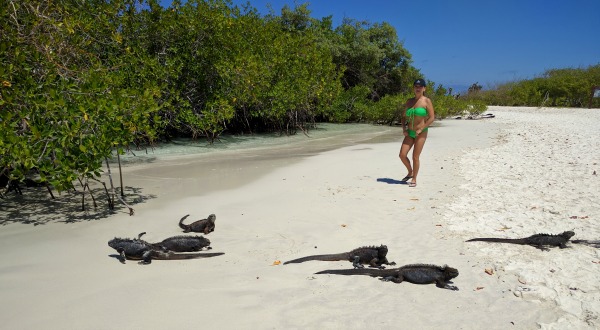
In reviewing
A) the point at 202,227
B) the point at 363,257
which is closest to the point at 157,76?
the point at 202,227

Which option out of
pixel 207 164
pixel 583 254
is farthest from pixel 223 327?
pixel 207 164

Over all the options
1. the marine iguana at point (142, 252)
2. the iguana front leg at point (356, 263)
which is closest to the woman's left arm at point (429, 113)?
the iguana front leg at point (356, 263)

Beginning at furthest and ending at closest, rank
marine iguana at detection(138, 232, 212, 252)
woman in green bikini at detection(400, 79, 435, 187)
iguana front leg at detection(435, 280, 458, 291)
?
woman in green bikini at detection(400, 79, 435, 187) < marine iguana at detection(138, 232, 212, 252) < iguana front leg at detection(435, 280, 458, 291)

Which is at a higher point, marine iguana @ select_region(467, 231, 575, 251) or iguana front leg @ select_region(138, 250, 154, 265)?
iguana front leg @ select_region(138, 250, 154, 265)

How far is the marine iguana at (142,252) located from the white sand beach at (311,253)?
0.07m

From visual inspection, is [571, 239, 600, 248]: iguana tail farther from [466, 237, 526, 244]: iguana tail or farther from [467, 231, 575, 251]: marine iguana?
[466, 237, 526, 244]: iguana tail

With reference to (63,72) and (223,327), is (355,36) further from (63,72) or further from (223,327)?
(223,327)

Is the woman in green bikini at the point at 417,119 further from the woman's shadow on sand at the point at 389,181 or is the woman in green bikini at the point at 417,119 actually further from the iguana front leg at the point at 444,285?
the iguana front leg at the point at 444,285

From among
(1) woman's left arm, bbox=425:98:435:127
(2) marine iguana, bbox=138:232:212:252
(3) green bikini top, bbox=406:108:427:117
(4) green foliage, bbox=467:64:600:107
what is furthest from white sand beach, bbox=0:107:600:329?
(4) green foliage, bbox=467:64:600:107

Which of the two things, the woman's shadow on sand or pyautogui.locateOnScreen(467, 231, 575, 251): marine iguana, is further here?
the woman's shadow on sand

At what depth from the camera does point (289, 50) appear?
52.4ft

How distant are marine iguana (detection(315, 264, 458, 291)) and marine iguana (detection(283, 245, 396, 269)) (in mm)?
157

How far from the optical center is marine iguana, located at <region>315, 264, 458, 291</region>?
11.0 feet

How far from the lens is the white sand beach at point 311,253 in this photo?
116 inches
